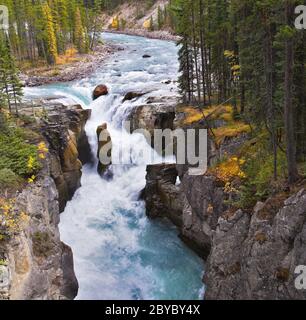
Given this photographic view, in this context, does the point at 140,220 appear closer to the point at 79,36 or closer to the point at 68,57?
the point at 68,57

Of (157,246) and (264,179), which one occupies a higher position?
(264,179)

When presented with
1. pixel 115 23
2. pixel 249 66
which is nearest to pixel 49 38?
pixel 249 66

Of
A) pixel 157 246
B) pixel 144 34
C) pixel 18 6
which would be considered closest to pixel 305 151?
pixel 157 246

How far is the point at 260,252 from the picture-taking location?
16.6m

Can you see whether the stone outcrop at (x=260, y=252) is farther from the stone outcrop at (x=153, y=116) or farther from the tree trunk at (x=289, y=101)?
the stone outcrop at (x=153, y=116)

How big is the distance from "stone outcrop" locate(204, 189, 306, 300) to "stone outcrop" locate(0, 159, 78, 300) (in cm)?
772

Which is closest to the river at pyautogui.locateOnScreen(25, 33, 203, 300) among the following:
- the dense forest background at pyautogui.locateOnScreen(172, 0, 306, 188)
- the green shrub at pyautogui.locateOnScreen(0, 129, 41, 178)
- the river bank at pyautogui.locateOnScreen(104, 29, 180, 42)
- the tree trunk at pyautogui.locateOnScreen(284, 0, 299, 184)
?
the green shrub at pyautogui.locateOnScreen(0, 129, 41, 178)

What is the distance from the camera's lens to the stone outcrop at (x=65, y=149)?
2870cm

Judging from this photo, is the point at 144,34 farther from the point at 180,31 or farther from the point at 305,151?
the point at 305,151

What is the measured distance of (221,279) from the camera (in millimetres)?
19125

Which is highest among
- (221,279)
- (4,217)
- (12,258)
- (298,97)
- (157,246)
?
(298,97)

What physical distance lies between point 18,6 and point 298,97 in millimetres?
59988

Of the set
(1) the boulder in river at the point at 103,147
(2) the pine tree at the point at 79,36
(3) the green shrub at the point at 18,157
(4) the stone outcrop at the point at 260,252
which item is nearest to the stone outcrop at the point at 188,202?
(4) the stone outcrop at the point at 260,252
